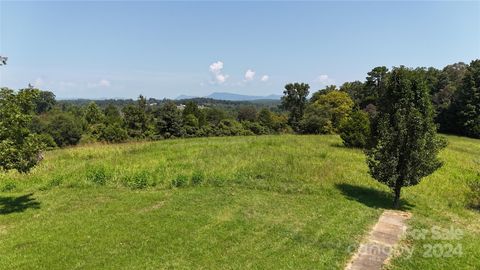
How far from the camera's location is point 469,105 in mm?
48844

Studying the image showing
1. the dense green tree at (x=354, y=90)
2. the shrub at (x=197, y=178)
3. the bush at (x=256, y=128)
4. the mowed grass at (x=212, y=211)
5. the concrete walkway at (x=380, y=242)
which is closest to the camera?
the concrete walkway at (x=380, y=242)

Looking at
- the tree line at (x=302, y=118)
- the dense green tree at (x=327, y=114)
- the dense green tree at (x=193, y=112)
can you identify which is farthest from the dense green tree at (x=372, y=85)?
the dense green tree at (x=193, y=112)

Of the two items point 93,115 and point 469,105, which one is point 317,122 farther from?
point 93,115

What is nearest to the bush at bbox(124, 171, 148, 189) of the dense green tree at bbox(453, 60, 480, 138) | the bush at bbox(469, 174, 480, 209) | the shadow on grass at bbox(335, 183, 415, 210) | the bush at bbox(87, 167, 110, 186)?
the bush at bbox(87, 167, 110, 186)

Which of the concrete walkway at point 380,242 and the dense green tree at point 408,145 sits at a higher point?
the dense green tree at point 408,145

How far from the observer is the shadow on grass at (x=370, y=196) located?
12.3m

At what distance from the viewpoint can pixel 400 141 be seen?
39.6ft

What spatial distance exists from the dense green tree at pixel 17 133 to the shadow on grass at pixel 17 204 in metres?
1.59

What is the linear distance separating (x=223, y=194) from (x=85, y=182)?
19.5ft

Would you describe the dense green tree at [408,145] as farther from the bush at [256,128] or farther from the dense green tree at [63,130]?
the dense green tree at [63,130]

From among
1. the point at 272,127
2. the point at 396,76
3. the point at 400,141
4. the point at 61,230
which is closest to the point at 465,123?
the point at 272,127

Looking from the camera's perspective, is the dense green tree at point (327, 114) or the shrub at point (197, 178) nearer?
the shrub at point (197, 178)

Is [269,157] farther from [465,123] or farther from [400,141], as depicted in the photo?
[465,123]

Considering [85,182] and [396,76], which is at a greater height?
[396,76]
